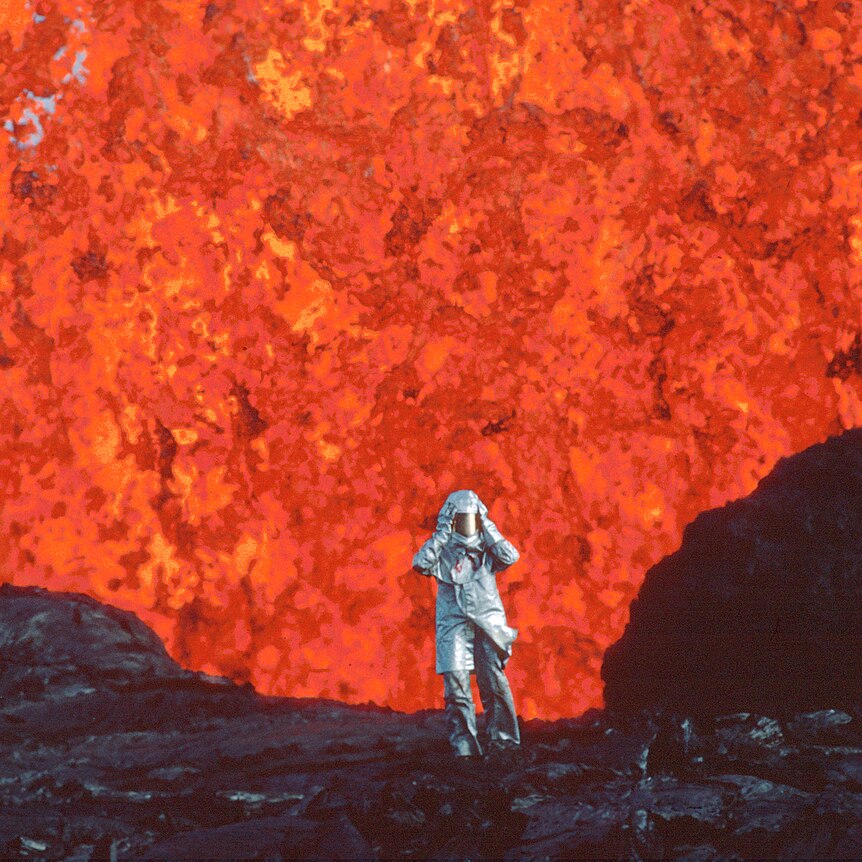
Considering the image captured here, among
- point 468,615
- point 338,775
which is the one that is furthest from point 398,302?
point 338,775

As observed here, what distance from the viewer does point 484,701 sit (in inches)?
237

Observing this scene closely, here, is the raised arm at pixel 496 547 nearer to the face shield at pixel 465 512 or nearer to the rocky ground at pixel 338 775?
the face shield at pixel 465 512

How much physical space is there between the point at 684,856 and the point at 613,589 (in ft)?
13.8

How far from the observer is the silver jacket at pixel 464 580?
19.0 ft

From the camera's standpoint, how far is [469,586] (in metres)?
5.84

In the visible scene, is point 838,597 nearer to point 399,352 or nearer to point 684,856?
Result: point 684,856

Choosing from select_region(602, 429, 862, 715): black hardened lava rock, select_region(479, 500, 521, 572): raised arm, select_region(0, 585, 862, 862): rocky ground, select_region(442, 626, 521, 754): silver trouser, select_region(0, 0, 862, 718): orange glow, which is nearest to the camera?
select_region(0, 585, 862, 862): rocky ground

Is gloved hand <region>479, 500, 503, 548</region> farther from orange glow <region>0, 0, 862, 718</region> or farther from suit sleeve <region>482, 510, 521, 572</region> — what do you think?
orange glow <region>0, 0, 862, 718</region>

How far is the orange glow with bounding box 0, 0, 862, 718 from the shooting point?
28.4 feet

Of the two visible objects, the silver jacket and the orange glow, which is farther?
the orange glow

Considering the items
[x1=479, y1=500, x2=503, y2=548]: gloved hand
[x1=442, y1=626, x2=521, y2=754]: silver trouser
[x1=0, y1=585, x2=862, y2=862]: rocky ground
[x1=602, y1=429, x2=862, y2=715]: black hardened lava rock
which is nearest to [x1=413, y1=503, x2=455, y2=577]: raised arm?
[x1=479, y1=500, x2=503, y2=548]: gloved hand

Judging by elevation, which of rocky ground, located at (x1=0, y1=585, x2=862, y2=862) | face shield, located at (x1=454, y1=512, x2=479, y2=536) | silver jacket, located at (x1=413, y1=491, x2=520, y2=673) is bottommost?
rocky ground, located at (x1=0, y1=585, x2=862, y2=862)

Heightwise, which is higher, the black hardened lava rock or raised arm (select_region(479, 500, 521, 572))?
raised arm (select_region(479, 500, 521, 572))

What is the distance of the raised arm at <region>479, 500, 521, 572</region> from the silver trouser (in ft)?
1.58
